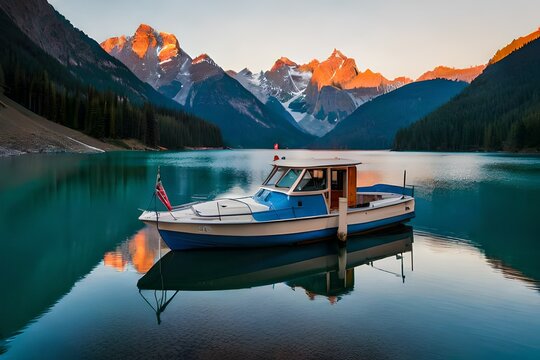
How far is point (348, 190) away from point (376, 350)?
15.1m

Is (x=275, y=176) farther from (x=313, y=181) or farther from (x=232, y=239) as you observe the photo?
(x=232, y=239)

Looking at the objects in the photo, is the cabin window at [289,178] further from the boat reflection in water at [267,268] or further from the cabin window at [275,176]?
the boat reflection in water at [267,268]

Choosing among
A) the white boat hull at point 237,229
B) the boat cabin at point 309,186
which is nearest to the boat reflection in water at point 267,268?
the white boat hull at point 237,229

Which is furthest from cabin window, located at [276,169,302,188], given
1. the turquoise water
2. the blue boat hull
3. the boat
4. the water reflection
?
the water reflection

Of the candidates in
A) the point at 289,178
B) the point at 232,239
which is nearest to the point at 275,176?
the point at 289,178

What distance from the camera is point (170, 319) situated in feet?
44.3

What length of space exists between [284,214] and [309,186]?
2.47 metres

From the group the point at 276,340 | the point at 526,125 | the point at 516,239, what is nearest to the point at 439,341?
the point at 276,340

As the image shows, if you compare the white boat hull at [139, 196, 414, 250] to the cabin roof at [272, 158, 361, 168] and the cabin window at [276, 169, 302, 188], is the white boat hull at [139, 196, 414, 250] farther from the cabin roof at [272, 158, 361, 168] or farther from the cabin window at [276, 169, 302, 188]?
the cabin roof at [272, 158, 361, 168]

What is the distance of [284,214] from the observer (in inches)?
877

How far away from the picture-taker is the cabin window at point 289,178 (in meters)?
23.7

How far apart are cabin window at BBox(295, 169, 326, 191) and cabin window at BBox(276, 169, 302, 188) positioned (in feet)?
1.75

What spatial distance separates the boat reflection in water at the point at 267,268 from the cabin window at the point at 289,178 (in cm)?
364

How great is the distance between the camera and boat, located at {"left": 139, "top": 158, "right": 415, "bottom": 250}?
824 inches
